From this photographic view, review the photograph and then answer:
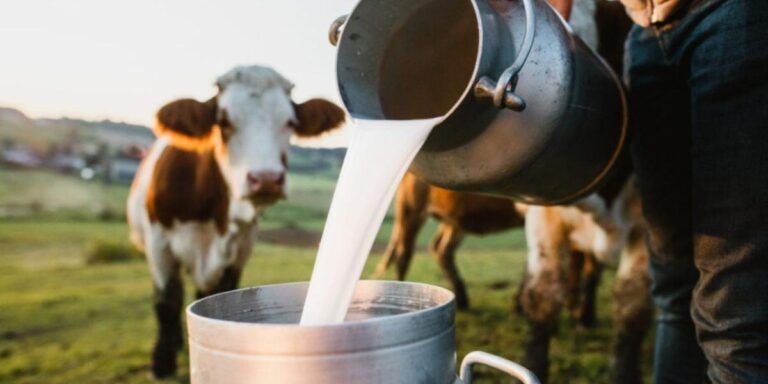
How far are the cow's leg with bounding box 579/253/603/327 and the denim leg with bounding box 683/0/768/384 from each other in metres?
Result: 2.09

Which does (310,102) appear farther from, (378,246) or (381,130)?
(378,246)

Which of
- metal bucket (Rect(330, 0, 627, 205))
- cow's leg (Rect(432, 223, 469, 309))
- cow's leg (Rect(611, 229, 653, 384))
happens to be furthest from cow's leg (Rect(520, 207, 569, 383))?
cow's leg (Rect(432, 223, 469, 309))

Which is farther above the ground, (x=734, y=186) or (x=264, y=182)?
(x=734, y=186)

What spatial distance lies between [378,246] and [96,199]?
208cm

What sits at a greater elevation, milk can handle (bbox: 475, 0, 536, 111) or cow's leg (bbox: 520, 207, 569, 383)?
milk can handle (bbox: 475, 0, 536, 111)

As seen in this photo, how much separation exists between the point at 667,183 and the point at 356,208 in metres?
0.57

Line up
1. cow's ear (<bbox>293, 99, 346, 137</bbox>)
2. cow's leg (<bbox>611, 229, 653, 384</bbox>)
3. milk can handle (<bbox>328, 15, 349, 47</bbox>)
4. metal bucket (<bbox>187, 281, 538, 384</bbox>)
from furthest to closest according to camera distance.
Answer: cow's ear (<bbox>293, 99, 346, 137</bbox>), cow's leg (<bbox>611, 229, 653, 384</bbox>), milk can handle (<bbox>328, 15, 349, 47</bbox>), metal bucket (<bbox>187, 281, 538, 384</bbox>)

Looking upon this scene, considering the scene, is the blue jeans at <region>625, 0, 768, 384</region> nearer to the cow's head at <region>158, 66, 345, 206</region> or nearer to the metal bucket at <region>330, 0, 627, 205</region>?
the metal bucket at <region>330, 0, 627, 205</region>

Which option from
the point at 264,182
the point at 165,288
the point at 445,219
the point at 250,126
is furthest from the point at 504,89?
the point at 445,219

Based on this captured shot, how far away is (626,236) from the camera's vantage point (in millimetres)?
1813

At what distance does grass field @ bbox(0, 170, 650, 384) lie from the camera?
2.27 meters

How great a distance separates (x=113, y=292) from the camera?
3.49 m

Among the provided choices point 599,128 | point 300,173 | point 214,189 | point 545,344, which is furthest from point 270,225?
point 599,128

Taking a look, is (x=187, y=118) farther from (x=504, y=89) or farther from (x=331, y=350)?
(x=331, y=350)
